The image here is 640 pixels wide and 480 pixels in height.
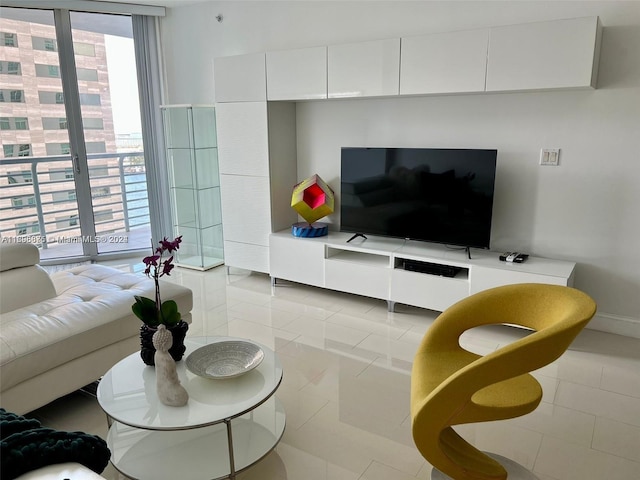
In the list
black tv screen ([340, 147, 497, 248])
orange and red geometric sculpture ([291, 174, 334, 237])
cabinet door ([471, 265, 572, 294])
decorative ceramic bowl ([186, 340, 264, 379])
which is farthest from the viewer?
orange and red geometric sculpture ([291, 174, 334, 237])

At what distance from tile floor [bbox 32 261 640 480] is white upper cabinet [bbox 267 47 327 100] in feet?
5.56

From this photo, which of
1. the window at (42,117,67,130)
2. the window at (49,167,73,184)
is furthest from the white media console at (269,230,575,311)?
the window at (42,117,67,130)

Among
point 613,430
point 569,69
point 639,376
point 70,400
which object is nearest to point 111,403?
point 70,400

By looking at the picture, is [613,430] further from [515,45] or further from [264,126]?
[264,126]

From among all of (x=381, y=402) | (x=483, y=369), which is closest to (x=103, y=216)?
(x=381, y=402)

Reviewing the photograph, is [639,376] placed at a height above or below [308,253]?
below

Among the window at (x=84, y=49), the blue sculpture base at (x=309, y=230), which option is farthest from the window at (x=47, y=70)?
the blue sculpture base at (x=309, y=230)

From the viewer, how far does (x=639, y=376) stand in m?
2.76

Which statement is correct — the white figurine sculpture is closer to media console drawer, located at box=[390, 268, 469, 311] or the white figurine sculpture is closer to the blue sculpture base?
media console drawer, located at box=[390, 268, 469, 311]

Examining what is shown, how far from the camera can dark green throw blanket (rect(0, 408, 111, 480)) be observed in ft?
4.05

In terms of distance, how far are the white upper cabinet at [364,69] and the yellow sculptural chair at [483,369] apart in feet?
6.36

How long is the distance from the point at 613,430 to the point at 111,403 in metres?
2.21

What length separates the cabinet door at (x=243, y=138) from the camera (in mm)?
4195

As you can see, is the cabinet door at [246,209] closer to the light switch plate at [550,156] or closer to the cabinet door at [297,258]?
the cabinet door at [297,258]
